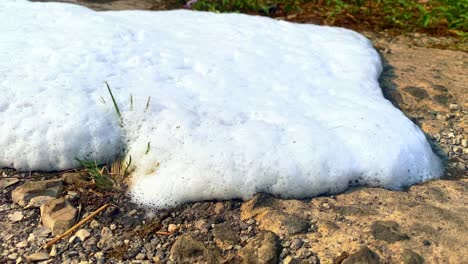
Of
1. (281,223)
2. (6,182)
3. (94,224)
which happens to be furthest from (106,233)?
(281,223)

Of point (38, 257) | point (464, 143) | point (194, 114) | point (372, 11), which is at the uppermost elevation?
point (372, 11)

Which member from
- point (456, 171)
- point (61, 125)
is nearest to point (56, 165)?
point (61, 125)

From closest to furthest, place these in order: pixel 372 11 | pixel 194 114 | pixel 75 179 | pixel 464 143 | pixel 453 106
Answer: pixel 75 179, pixel 194 114, pixel 464 143, pixel 453 106, pixel 372 11

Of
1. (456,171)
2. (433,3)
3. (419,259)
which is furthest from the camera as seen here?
(433,3)

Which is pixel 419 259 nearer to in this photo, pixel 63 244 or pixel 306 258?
pixel 306 258

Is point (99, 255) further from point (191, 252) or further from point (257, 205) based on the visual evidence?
point (257, 205)

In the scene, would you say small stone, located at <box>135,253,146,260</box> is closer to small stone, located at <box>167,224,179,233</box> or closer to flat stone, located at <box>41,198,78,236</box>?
small stone, located at <box>167,224,179,233</box>

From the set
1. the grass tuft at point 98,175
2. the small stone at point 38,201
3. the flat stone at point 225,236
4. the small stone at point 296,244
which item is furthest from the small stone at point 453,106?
the small stone at point 38,201

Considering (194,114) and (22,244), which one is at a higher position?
(194,114)
